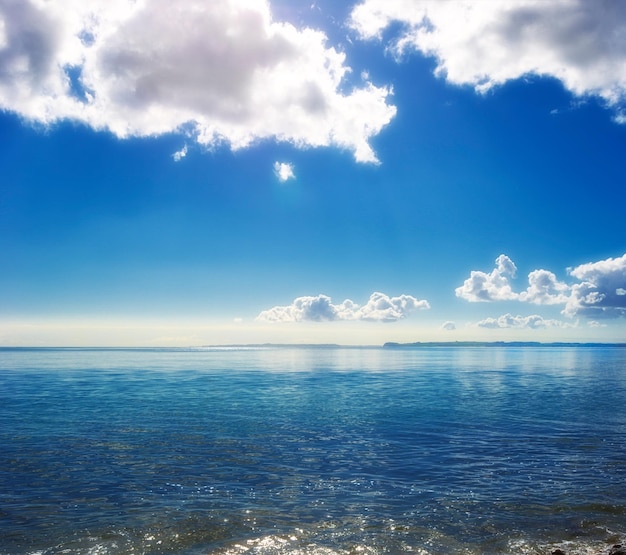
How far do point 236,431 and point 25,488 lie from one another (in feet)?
48.8

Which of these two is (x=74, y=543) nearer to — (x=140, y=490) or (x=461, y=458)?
(x=140, y=490)

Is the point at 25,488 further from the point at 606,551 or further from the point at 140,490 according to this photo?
the point at 606,551

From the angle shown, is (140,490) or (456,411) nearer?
(140,490)

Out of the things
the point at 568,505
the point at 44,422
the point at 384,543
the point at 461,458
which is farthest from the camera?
the point at 44,422

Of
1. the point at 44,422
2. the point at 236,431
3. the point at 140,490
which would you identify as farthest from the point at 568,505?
the point at 44,422

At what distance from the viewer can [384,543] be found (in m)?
14.6

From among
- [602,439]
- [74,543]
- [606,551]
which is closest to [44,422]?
[74,543]

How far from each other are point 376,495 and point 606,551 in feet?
27.5

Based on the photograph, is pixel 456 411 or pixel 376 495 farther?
pixel 456 411

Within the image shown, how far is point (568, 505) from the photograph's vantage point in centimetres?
1780

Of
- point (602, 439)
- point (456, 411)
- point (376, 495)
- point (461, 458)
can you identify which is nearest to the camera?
point (376, 495)

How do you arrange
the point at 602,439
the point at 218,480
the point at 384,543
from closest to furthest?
the point at 384,543, the point at 218,480, the point at 602,439

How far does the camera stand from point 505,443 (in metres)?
28.6

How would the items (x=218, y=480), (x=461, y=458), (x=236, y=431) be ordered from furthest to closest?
(x=236, y=431), (x=461, y=458), (x=218, y=480)
